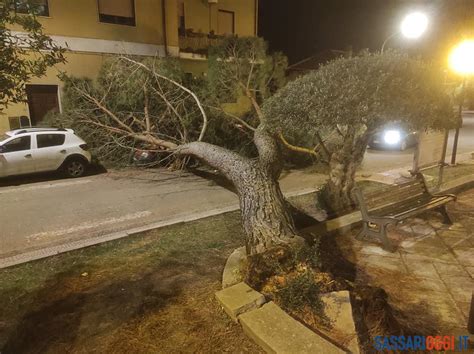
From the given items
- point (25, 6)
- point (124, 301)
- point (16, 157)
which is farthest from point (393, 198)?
point (16, 157)

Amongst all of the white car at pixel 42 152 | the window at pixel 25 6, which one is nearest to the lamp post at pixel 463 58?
the window at pixel 25 6

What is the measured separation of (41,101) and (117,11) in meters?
5.25

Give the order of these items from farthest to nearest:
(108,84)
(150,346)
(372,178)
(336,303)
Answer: (108,84)
(372,178)
(336,303)
(150,346)

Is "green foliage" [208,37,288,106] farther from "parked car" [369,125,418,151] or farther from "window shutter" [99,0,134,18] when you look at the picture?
"parked car" [369,125,418,151]

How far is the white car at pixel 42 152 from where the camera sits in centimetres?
963

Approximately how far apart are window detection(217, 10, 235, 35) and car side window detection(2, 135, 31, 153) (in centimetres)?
1393

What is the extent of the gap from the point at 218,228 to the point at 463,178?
22.1 feet

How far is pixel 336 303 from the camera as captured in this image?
3293mm

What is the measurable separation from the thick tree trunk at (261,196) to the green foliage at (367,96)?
70 centimetres

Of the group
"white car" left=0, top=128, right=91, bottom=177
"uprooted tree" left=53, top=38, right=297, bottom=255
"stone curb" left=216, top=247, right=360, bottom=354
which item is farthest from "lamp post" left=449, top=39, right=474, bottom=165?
"white car" left=0, top=128, right=91, bottom=177

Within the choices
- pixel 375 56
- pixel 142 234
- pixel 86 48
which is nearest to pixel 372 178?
pixel 375 56

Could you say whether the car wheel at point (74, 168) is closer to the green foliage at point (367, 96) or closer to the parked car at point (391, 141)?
the green foliage at point (367, 96)

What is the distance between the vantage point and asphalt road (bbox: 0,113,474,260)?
20.6 feet

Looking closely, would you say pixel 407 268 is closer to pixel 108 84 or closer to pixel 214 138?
pixel 214 138
